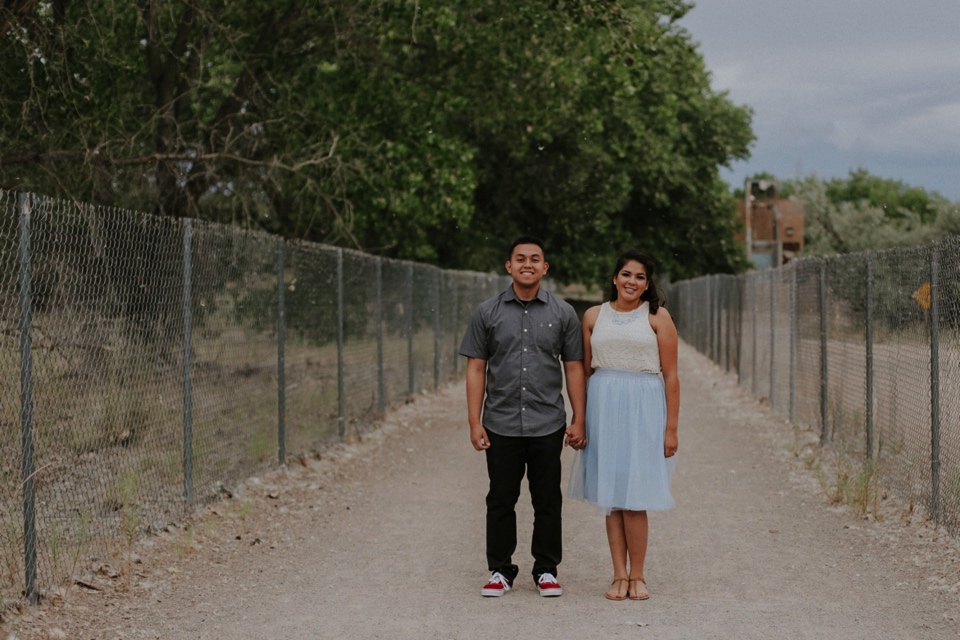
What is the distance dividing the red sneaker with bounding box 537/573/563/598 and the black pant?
0.06m

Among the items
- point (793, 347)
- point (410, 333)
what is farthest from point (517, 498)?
point (410, 333)

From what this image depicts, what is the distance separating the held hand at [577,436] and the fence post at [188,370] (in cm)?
312

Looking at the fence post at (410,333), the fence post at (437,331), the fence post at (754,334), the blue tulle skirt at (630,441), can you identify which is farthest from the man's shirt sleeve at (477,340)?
the fence post at (437,331)

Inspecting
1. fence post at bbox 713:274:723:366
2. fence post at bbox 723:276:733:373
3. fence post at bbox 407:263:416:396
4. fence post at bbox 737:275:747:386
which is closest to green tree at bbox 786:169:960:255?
fence post at bbox 713:274:723:366

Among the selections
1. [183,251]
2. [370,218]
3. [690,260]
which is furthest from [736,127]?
[183,251]

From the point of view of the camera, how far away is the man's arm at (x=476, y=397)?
6.37m

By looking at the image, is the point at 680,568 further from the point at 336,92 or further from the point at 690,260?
the point at 690,260

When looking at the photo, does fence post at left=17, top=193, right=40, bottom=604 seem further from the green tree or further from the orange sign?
the green tree

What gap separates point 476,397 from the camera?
639 cm

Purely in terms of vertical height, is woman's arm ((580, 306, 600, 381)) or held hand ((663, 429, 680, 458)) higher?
woman's arm ((580, 306, 600, 381))

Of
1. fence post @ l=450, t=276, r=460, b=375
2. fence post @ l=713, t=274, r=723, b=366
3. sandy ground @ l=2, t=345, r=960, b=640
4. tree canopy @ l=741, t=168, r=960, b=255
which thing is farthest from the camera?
tree canopy @ l=741, t=168, r=960, b=255

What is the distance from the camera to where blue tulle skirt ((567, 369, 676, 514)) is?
6215mm

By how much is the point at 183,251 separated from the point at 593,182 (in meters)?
28.4

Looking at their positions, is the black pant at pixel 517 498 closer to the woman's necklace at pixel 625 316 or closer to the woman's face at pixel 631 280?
the woman's necklace at pixel 625 316
